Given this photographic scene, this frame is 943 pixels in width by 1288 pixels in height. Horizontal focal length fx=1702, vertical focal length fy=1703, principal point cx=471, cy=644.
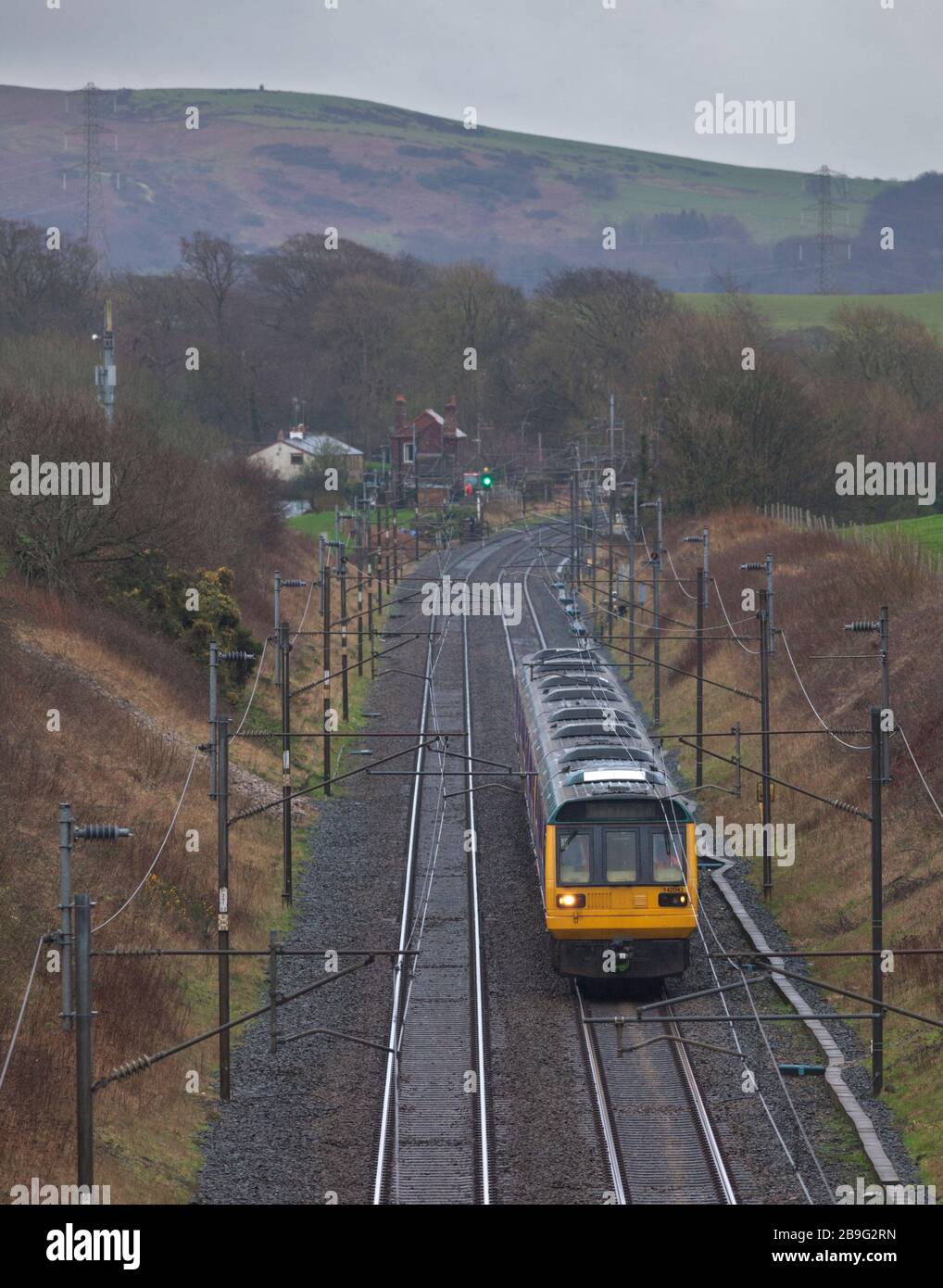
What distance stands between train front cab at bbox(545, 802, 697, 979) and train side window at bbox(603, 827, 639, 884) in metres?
0.01

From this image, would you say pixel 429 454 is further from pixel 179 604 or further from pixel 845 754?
pixel 845 754

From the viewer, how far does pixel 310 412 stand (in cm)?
12106

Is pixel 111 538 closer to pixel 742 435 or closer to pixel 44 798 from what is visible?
pixel 44 798

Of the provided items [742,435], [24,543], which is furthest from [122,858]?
[742,435]

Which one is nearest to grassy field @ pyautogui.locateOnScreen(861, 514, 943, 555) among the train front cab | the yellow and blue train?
the yellow and blue train

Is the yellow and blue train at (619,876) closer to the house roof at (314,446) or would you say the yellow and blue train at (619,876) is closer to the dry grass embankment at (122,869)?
the dry grass embankment at (122,869)

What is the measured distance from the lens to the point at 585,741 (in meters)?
26.0

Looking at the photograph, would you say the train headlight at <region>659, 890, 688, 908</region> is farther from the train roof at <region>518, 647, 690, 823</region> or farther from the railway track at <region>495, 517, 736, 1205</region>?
the railway track at <region>495, 517, 736, 1205</region>

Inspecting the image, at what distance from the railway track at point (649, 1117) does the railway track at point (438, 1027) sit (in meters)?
1.39

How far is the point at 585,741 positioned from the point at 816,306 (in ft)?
472

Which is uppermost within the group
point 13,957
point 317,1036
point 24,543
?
point 24,543

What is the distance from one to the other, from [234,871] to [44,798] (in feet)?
11.3

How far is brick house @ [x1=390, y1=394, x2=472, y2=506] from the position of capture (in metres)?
95.3

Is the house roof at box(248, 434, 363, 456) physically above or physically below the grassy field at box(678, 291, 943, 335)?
below
